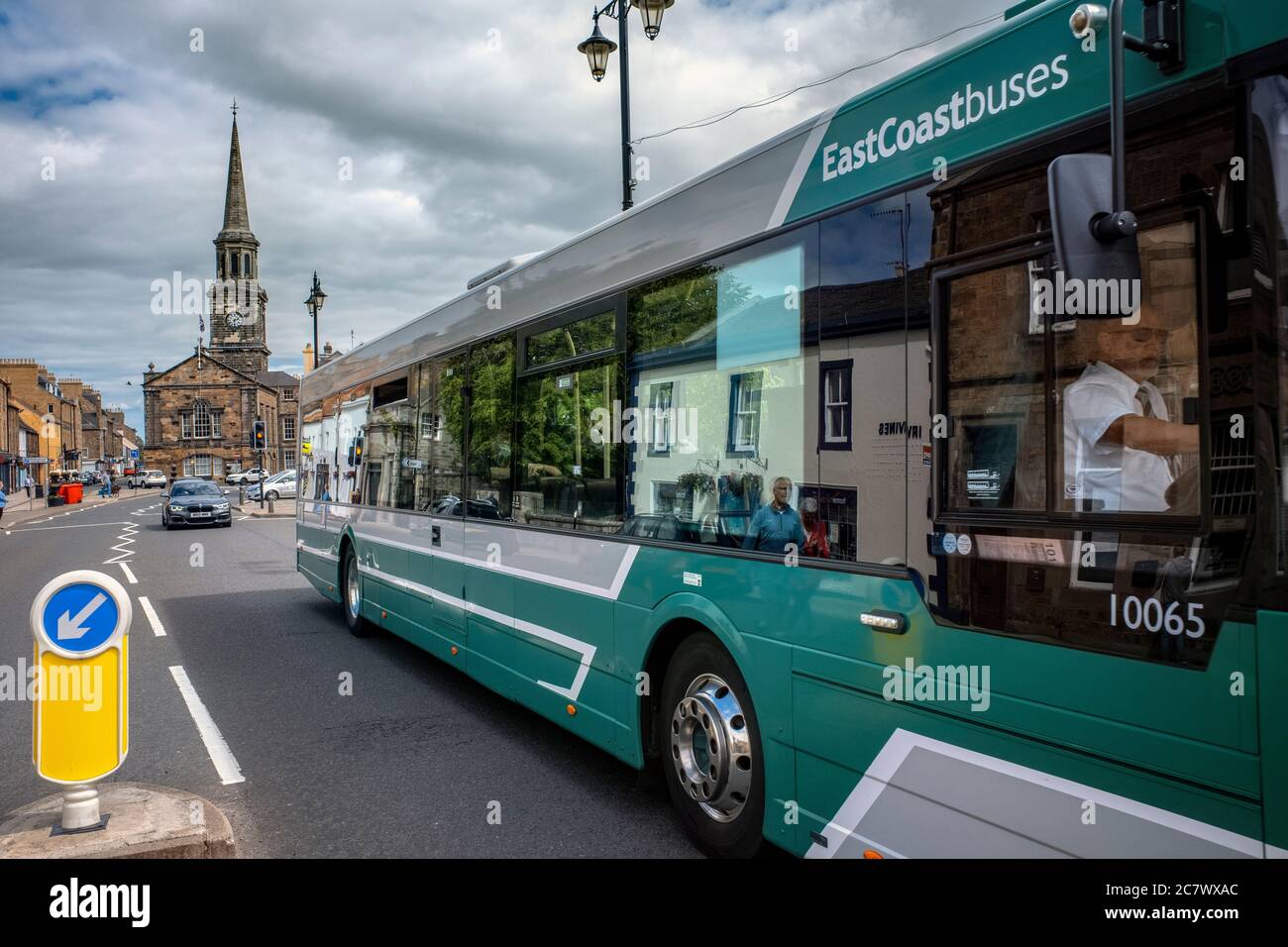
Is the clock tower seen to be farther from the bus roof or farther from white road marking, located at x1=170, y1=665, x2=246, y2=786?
the bus roof

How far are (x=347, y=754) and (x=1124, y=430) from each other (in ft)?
16.9

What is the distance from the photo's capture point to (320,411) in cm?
1266

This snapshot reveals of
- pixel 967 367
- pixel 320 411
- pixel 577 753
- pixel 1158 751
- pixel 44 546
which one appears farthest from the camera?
pixel 44 546

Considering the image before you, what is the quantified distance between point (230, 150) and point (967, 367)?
396 ft

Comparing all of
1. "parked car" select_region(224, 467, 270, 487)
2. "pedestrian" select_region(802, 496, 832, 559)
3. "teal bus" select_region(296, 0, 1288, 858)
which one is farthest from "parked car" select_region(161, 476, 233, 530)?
"parked car" select_region(224, 467, 270, 487)

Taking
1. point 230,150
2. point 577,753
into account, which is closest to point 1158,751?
point 577,753

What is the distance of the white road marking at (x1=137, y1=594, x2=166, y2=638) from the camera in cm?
1110

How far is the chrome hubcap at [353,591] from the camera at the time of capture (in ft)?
34.8

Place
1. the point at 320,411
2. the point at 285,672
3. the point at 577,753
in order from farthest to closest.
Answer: the point at 320,411 < the point at 285,672 < the point at 577,753

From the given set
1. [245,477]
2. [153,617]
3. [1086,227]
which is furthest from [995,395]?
[245,477]

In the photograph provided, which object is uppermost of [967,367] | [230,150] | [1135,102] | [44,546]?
[230,150]

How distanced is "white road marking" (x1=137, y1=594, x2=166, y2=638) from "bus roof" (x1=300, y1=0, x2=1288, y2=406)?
7776 mm
